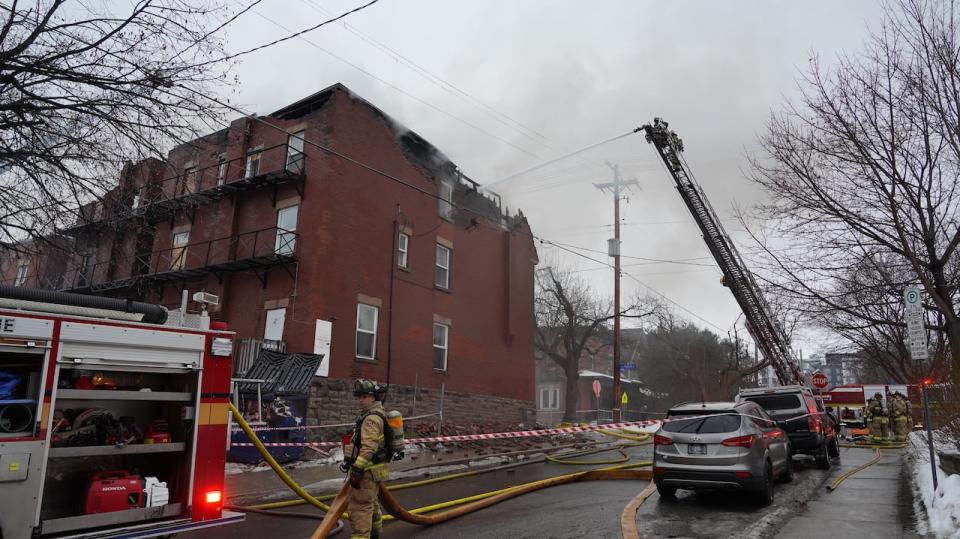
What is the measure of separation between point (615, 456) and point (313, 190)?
11.3m

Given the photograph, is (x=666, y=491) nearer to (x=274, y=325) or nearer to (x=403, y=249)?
(x=274, y=325)

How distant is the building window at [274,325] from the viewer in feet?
55.9

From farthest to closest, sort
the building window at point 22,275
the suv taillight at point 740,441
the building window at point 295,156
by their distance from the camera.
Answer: the building window at point 22,275 < the building window at point 295,156 < the suv taillight at point 740,441

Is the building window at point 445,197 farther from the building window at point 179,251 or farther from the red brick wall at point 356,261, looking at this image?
the building window at point 179,251

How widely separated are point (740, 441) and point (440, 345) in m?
13.6

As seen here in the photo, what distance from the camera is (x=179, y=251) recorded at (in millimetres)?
21125

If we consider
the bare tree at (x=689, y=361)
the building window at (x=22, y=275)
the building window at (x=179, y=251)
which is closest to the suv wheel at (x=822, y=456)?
the building window at (x=179, y=251)

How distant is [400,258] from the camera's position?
20.1 m

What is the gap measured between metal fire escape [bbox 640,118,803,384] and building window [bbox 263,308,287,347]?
1126cm

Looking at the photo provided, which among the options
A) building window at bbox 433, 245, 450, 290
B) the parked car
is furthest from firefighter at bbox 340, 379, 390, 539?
building window at bbox 433, 245, 450, 290

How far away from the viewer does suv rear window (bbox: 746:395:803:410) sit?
44.3ft

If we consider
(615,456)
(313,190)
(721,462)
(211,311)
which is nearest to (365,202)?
(313,190)

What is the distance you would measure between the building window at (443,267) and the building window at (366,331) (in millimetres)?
3763

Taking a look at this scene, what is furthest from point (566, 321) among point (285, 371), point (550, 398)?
point (285, 371)
